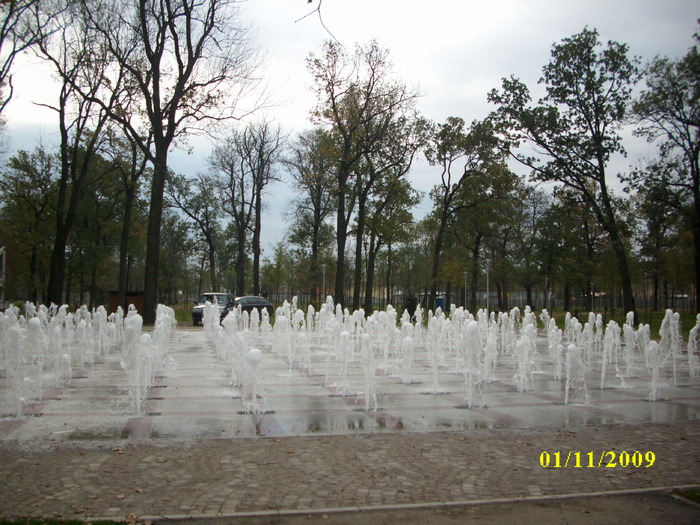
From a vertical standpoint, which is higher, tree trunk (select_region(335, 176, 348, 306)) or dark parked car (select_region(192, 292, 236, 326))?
tree trunk (select_region(335, 176, 348, 306))

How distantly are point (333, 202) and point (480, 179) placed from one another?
41.7ft

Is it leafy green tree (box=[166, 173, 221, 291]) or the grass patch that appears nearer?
the grass patch

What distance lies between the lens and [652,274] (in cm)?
4088

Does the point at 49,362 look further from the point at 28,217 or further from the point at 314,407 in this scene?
the point at 28,217

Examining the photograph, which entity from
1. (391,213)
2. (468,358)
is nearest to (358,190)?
(391,213)

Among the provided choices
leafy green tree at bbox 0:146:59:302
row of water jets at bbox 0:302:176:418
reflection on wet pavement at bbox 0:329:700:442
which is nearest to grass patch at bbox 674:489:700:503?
reflection on wet pavement at bbox 0:329:700:442

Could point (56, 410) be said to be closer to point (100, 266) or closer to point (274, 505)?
point (274, 505)

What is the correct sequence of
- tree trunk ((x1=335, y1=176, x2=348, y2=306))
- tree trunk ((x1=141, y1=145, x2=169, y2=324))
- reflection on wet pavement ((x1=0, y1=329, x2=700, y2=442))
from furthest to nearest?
tree trunk ((x1=335, y1=176, x2=348, y2=306)), tree trunk ((x1=141, y1=145, x2=169, y2=324)), reflection on wet pavement ((x1=0, y1=329, x2=700, y2=442))

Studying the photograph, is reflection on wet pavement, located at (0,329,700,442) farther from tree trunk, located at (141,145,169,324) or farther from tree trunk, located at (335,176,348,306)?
tree trunk, located at (335,176,348,306)

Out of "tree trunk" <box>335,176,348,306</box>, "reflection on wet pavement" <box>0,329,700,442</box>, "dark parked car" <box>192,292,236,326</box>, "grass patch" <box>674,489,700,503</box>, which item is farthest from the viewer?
"tree trunk" <box>335,176,348,306</box>

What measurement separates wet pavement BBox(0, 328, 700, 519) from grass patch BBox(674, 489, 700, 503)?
214 millimetres
